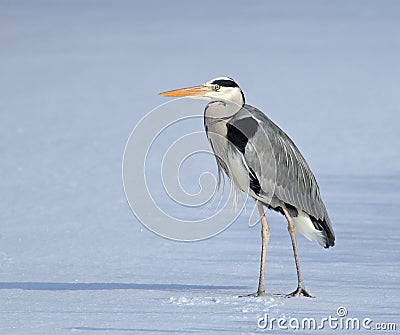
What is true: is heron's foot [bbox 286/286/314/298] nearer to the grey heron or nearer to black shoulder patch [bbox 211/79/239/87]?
the grey heron

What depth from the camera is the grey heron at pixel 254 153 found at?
6.32 meters

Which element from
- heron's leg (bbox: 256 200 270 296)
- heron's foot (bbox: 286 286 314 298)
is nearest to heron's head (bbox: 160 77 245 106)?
heron's leg (bbox: 256 200 270 296)

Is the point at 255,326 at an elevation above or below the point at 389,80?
below

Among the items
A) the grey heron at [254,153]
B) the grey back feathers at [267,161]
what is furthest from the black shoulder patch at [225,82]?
the grey back feathers at [267,161]

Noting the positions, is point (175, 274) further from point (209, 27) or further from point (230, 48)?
point (209, 27)

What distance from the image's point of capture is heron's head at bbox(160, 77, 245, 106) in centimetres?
636

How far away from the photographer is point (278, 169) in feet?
21.1

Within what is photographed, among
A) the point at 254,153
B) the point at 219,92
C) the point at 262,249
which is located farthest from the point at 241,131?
the point at 262,249

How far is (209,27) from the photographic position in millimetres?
23688

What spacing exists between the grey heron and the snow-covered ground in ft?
1.52

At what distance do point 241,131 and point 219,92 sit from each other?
23cm

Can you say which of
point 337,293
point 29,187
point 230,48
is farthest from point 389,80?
point 337,293

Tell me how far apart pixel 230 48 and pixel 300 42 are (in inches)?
59.6

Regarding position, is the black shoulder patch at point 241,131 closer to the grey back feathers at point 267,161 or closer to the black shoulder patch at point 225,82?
the grey back feathers at point 267,161
